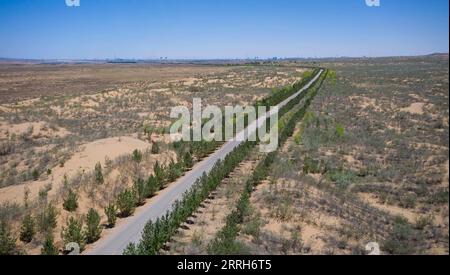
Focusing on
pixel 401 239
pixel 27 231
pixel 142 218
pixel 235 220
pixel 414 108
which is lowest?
pixel 142 218

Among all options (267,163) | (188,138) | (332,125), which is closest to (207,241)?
(267,163)

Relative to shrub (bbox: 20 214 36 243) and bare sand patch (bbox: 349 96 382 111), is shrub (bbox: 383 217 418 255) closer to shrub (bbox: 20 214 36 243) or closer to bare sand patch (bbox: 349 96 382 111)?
shrub (bbox: 20 214 36 243)

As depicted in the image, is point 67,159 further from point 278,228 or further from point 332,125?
point 332,125

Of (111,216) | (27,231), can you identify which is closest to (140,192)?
(111,216)

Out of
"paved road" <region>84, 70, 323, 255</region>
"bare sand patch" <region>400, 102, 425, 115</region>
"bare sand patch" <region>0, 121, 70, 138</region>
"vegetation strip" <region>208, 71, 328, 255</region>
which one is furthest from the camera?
"bare sand patch" <region>400, 102, 425, 115</region>

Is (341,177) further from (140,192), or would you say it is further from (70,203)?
(70,203)

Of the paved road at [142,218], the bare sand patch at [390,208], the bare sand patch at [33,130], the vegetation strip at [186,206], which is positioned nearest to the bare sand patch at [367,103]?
the vegetation strip at [186,206]

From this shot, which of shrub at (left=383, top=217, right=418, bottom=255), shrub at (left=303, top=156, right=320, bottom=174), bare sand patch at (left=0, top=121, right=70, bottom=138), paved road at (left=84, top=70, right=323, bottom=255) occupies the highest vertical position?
bare sand patch at (left=0, top=121, right=70, bottom=138)

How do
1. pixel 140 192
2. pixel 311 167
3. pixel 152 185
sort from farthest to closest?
pixel 311 167
pixel 152 185
pixel 140 192

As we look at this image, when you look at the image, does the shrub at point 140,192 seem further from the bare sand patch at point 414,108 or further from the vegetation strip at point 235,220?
the bare sand patch at point 414,108

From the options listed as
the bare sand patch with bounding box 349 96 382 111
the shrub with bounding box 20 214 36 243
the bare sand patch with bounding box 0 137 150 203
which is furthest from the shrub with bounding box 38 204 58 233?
the bare sand patch with bounding box 349 96 382 111
